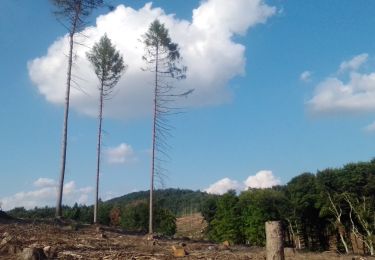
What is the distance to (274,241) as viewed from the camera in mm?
9523

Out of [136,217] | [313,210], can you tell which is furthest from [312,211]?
[136,217]

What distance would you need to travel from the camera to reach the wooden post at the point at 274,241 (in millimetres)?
9523

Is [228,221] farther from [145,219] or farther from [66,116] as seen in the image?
[66,116]

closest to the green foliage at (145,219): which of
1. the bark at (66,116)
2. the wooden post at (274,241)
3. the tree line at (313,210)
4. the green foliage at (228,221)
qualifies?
the green foliage at (228,221)

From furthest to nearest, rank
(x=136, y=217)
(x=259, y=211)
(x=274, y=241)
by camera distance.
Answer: (x=136, y=217) < (x=259, y=211) < (x=274, y=241)

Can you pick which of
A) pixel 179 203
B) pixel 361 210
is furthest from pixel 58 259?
pixel 179 203

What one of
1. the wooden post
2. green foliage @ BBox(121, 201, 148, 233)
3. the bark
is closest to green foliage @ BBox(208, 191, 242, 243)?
green foliage @ BBox(121, 201, 148, 233)

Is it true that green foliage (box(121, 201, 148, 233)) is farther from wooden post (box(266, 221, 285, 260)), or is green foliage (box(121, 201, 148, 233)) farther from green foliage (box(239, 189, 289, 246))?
wooden post (box(266, 221, 285, 260))

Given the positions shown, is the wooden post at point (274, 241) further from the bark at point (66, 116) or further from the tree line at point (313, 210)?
the tree line at point (313, 210)

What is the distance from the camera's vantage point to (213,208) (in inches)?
3167

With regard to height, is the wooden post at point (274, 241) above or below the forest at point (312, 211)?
below

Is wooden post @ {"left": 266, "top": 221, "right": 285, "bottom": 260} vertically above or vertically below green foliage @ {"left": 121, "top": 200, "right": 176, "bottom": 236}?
below

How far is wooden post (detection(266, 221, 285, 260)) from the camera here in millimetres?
9523

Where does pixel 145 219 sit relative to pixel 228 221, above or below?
above
